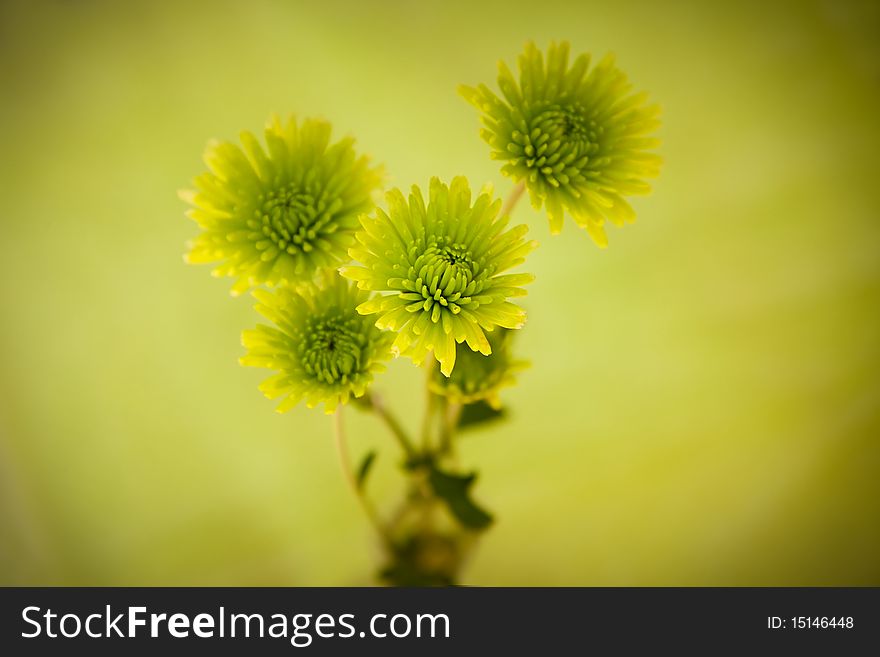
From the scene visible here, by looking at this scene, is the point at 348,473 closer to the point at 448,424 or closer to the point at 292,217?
the point at 448,424

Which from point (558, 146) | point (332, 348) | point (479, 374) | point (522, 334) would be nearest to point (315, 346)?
point (332, 348)

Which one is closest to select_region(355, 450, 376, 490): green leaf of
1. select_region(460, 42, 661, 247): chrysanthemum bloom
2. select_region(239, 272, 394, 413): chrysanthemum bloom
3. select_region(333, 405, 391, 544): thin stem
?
select_region(333, 405, 391, 544): thin stem

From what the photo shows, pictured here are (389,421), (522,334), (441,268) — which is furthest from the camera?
(522,334)

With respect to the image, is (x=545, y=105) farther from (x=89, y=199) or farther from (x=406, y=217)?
(x=89, y=199)

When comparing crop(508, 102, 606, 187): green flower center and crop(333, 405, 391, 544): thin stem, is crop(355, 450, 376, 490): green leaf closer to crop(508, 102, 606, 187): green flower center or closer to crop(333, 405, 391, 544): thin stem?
crop(333, 405, 391, 544): thin stem

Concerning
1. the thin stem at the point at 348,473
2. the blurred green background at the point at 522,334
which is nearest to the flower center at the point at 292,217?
the thin stem at the point at 348,473
